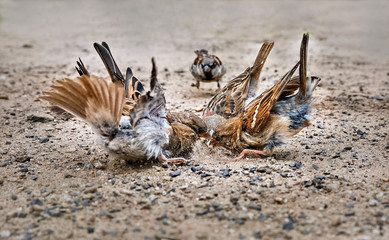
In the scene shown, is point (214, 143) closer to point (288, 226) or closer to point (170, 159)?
point (170, 159)

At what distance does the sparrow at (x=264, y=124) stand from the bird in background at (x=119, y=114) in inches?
25.8

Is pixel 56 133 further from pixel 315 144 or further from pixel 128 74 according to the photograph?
pixel 315 144

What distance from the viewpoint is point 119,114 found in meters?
4.04

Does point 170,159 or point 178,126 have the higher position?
point 178,126

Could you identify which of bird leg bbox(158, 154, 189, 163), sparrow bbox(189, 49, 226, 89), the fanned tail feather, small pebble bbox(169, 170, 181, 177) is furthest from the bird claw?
sparrow bbox(189, 49, 226, 89)

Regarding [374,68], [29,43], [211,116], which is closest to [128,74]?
[211,116]

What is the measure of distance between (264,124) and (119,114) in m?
1.75

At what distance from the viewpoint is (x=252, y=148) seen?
4949 millimetres

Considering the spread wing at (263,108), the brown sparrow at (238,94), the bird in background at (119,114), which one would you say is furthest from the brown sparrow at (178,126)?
the brown sparrow at (238,94)

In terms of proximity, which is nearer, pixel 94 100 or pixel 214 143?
pixel 94 100

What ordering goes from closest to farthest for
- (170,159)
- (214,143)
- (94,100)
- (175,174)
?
(94,100) → (175,174) → (170,159) → (214,143)

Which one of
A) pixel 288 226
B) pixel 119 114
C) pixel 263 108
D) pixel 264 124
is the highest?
pixel 119 114

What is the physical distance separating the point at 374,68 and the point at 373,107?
118 inches

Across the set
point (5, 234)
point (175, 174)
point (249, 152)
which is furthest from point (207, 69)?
point (5, 234)
